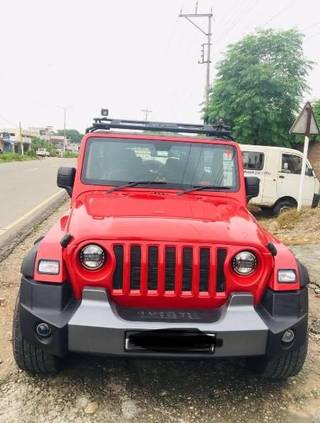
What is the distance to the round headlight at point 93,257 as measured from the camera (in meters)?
2.91

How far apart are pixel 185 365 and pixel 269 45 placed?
14.0 metres

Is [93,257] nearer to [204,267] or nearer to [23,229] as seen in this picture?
[204,267]

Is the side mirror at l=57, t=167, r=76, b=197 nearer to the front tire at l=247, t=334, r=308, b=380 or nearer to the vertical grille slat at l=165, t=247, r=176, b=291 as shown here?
the vertical grille slat at l=165, t=247, r=176, b=291

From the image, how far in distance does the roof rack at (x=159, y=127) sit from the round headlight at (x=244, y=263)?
6.50 feet

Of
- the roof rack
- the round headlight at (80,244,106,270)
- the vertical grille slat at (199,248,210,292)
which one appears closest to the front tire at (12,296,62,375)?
the round headlight at (80,244,106,270)

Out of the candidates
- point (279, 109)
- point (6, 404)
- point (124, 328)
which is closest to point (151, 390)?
point (124, 328)

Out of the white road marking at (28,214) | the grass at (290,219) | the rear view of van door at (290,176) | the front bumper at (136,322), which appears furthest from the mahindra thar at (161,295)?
the rear view of van door at (290,176)

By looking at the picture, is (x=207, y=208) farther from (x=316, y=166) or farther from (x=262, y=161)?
(x=316, y=166)

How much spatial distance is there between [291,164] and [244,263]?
31.2ft

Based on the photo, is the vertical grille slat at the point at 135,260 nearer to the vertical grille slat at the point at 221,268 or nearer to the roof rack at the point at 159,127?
the vertical grille slat at the point at 221,268

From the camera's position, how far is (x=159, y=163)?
14.3 ft

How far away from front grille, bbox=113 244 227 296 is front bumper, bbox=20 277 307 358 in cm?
15

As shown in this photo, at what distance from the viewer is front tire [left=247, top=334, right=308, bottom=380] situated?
10.2 feet

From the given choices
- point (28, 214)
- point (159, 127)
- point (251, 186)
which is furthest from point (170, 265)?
point (28, 214)
